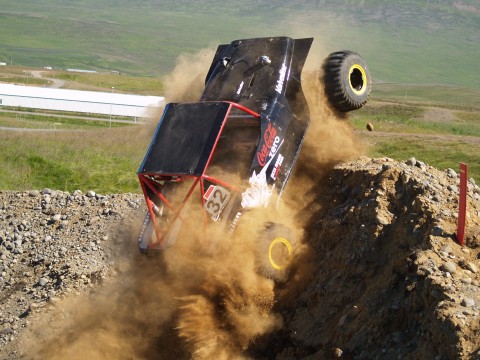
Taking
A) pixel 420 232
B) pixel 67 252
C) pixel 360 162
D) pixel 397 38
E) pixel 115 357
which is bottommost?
pixel 397 38

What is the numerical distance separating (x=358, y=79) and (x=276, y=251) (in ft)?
12.5

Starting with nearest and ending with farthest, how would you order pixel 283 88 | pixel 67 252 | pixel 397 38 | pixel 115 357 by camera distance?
pixel 115 357 < pixel 283 88 < pixel 67 252 < pixel 397 38

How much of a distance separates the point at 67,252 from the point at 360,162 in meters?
5.55

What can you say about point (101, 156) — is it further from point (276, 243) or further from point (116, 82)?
point (116, 82)

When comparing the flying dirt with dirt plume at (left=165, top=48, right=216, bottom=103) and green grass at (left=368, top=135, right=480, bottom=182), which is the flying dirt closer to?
dirt plume at (left=165, top=48, right=216, bottom=103)

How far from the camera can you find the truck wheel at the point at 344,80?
11000mm

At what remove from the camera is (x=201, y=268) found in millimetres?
9188

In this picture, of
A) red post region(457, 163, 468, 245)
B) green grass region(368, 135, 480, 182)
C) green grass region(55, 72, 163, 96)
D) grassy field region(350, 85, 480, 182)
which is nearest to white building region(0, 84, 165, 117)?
grassy field region(350, 85, 480, 182)

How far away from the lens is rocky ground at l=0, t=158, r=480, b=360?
659 cm

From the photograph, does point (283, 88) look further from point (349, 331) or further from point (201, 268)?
point (349, 331)

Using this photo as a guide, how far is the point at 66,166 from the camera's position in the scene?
1830 centimetres

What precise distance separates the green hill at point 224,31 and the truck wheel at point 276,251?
326 ft

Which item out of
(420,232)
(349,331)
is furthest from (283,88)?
(349,331)

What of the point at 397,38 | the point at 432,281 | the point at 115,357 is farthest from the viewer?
the point at 397,38
